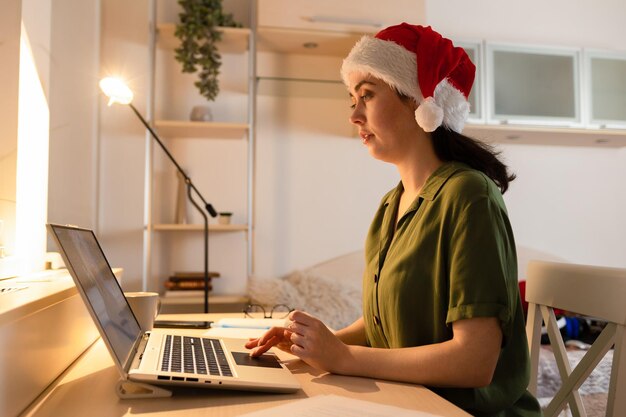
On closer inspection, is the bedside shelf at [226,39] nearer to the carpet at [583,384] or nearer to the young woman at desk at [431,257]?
the young woman at desk at [431,257]

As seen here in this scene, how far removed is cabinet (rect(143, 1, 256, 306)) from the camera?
9.86 ft

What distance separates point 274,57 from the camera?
3221 millimetres

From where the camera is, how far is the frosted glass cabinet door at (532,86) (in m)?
3.17

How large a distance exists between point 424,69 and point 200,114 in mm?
1886

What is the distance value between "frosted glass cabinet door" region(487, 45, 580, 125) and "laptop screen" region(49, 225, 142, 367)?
252cm

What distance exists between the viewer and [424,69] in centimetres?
122

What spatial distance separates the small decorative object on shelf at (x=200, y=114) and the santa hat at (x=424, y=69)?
1.76 metres

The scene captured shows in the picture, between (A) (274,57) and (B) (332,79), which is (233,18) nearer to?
(A) (274,57)

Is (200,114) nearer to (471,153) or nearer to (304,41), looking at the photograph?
(304,41)

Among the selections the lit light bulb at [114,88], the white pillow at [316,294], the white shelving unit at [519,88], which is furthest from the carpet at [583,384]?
the lit light bulb at [114,88]

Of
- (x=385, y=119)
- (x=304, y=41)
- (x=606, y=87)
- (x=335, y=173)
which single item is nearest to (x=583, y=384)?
(x=385, y=119)

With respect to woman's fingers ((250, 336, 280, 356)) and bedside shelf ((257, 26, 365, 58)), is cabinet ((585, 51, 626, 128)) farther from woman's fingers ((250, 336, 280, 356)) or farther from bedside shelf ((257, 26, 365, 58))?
woman's fingers ((250, 336, 280, 356))

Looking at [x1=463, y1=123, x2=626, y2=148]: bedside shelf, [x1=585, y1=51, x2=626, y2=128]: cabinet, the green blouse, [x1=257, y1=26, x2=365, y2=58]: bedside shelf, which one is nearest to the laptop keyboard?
the green blouse

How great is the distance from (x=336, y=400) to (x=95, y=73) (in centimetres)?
254
